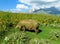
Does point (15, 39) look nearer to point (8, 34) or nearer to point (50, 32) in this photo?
point (8, 34)

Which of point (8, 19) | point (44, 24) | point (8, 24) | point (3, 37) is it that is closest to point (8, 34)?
point (3, 37)

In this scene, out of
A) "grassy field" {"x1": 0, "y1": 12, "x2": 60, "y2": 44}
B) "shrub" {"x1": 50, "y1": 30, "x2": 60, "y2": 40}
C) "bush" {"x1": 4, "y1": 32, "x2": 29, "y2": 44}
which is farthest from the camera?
"shrub" {"x1": 50, "y1": 30, "x2": 60, "y2": 40}

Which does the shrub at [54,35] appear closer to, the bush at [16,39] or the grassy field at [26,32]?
the grassy field at [26,32]

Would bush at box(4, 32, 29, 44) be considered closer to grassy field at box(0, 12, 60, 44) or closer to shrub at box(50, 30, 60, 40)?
grassy field at box(0, 12, 60, 44)

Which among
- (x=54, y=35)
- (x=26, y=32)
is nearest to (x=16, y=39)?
(x=26, y=32)

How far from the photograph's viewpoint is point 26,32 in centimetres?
1702

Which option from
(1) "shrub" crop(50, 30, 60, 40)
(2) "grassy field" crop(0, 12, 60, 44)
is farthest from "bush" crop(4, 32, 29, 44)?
(1) "shrub" crop(50, 30, 60, 40)

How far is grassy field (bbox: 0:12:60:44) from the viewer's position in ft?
46.4

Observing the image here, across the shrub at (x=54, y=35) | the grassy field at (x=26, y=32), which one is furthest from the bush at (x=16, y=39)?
the shrub at (x=54, y=35)

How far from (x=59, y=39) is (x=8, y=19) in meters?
5.32

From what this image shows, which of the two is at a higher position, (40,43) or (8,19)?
(8,19)

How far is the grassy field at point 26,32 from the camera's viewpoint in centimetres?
1416

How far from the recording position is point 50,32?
17.4 metres

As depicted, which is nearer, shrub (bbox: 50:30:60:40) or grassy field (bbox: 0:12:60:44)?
grassy field (bbox: 0:12:60:44)
